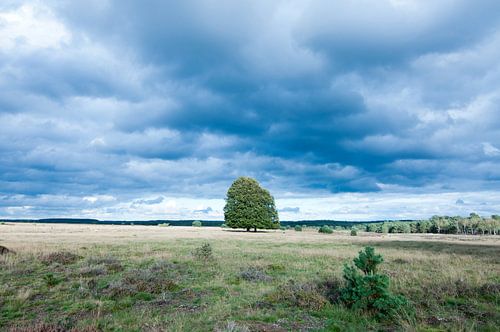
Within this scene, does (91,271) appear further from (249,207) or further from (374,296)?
(249,207)

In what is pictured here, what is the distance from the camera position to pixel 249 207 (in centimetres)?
7425

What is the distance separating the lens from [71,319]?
9.80m

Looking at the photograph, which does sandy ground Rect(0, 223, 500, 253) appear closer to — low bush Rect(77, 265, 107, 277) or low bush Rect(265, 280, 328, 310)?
low bush Rect(77, 265, 107, 277)

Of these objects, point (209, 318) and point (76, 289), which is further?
point (76, 289)

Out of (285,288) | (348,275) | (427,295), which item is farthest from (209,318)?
(427,295)

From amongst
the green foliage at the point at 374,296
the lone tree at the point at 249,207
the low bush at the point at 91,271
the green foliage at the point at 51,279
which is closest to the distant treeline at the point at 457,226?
the lone tree at the point at 249,207

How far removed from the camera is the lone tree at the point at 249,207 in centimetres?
7400

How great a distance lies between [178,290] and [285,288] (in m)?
4.62

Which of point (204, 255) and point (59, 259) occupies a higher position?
point (204, 255)

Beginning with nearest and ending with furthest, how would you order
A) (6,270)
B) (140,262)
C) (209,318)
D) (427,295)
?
(209,318) < (427,295) < (6,270) < (140,262)

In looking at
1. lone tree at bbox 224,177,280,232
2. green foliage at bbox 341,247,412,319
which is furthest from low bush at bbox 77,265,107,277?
lone tree at bbox 224,177,280,232

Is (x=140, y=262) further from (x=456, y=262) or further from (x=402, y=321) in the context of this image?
(x=456, y=262)

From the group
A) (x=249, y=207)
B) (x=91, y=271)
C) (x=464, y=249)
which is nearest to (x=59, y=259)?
(x=91, y=271)

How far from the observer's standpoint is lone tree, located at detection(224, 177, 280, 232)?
243ft
